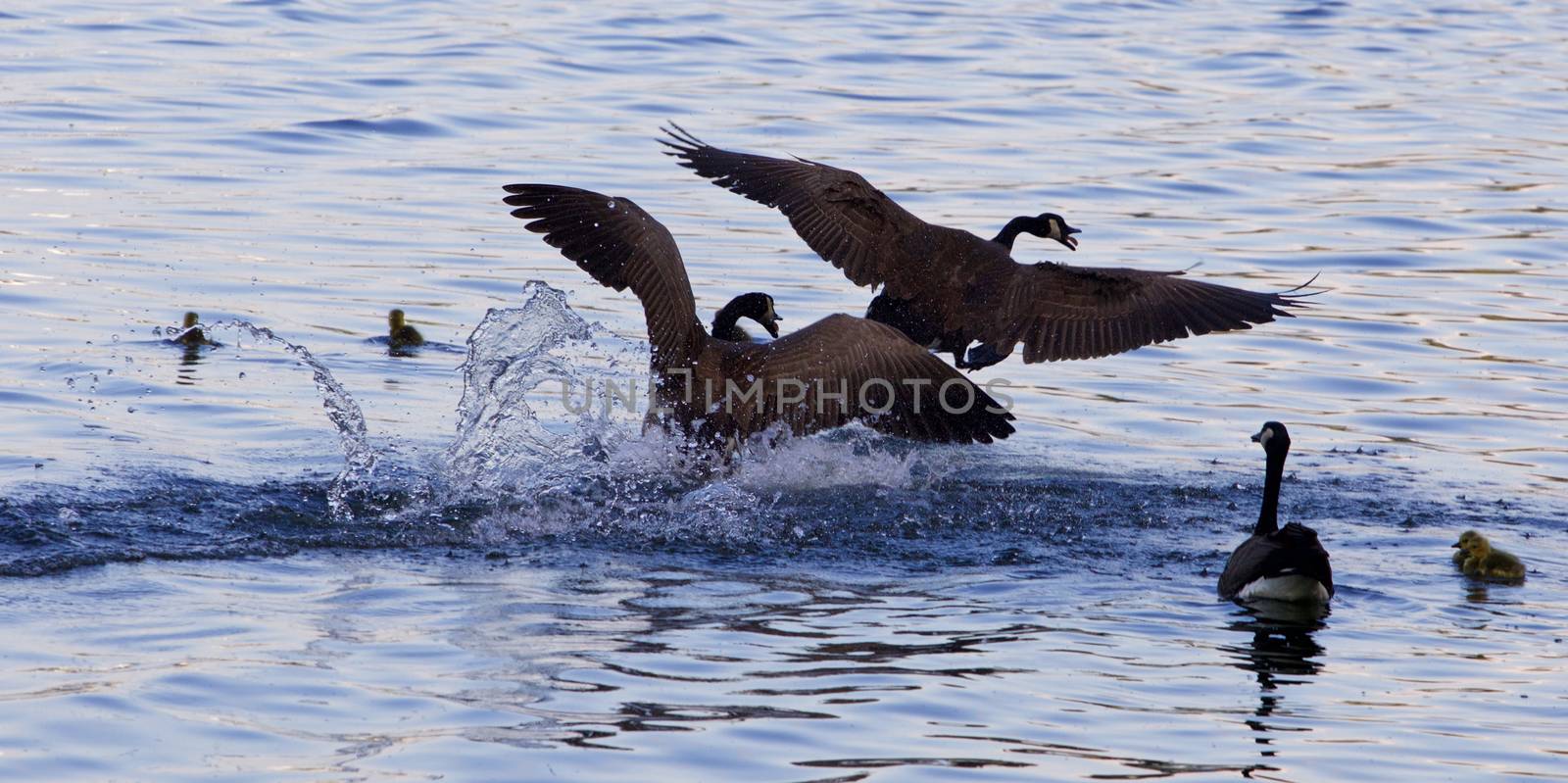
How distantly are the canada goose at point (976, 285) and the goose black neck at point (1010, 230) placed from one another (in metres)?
0.02

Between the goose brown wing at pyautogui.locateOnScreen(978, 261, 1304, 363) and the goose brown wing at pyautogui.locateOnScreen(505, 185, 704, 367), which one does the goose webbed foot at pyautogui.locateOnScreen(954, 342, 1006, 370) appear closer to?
the goose brown wing at pyautogui.locateOnScreen(978, 261, 1304, 363)

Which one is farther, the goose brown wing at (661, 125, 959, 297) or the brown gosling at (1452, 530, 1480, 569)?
the goose brown wing at (661, 125, 959, 297)

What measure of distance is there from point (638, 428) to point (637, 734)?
15.0ft

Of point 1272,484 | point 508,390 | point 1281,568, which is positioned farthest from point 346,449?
point 1281,568

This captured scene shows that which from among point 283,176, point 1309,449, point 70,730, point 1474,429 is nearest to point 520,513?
point 70,730

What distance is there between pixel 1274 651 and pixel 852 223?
4197 millimetres

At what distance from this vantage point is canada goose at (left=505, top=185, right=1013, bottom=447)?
28.5 ft

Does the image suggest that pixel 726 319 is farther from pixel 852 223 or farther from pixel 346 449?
pixel 346 449

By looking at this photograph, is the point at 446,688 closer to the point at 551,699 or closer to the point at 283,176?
the point at 551,699

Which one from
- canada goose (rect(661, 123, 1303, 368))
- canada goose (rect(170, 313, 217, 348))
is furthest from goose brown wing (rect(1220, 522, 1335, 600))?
canada goose (rect(170, 313, 217, 348))

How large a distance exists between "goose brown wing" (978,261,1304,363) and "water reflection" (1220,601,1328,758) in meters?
2.40

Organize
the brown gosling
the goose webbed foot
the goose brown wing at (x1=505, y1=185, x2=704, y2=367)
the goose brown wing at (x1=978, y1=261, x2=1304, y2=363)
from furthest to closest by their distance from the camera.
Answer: the goose webbed foot, the goose brown wing at (x1=978, y1=261, x2=1304, y2=363), the goose brown wing at (x1=505, y1=185, x2=704, y2=367), the brown gosling

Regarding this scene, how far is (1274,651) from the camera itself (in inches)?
267

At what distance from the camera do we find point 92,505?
779 cm
